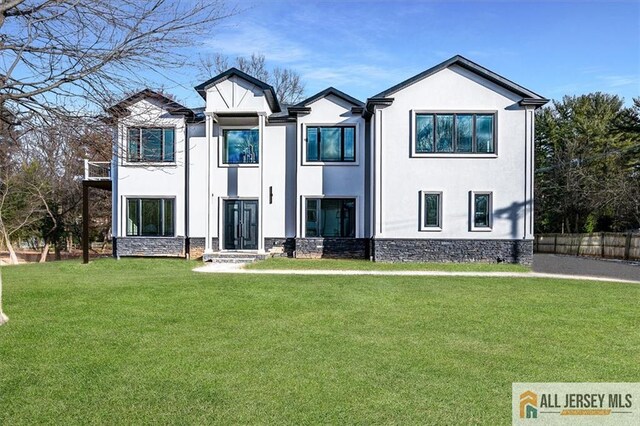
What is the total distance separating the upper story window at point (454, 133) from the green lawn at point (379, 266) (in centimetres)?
423

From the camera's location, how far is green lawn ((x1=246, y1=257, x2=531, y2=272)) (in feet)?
51.8

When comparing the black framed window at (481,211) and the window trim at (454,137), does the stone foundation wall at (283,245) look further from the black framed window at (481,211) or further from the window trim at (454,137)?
the black framed window at (481,211)

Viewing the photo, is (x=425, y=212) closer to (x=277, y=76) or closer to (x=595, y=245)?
(x=595, y=245)

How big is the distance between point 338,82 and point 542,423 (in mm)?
17062

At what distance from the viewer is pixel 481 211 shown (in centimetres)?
1809

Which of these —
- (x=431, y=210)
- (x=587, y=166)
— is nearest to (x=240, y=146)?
(x=431, y=210)

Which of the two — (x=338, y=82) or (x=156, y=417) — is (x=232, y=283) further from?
(x=338, y=82)

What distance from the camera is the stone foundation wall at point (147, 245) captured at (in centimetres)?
1981

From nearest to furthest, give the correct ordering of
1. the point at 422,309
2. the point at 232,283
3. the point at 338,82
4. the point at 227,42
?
the point at 227,42
the point at 422,309
the point at 232,283
the point at 338,82

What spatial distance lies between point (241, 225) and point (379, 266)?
6.39 meters

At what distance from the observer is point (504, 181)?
1795 cm

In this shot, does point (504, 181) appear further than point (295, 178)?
No

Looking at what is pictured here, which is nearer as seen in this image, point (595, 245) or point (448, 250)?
point (448, 250)

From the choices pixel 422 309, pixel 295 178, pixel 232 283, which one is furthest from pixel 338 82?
pixel 422 309
